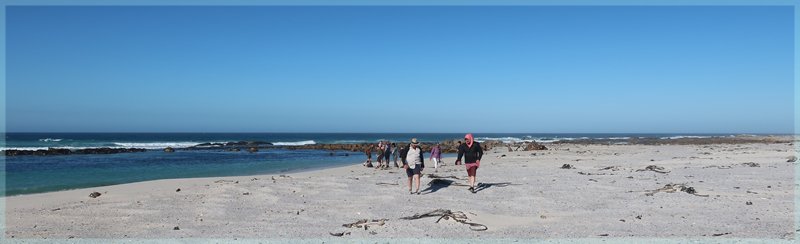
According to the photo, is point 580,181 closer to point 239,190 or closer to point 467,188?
point 467,188

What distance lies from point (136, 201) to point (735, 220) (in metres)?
11.7

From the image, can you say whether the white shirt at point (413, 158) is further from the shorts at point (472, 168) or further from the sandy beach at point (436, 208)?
the shorts at point (472, 168)

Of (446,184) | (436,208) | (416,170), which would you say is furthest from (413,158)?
(436,208)

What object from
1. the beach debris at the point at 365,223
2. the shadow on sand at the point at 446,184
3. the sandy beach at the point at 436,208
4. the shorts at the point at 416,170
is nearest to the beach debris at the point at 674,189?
the sandy beach at the point at 436,208

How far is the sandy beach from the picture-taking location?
826cm

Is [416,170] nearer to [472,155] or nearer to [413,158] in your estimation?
[413,158]

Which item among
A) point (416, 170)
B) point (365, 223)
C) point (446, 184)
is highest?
point (416, 170)

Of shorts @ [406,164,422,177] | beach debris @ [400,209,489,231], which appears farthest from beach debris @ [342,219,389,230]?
shorts @ [406,164,422,177]

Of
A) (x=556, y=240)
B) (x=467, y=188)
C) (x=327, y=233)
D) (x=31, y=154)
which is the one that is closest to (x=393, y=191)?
(x=467, y=188)

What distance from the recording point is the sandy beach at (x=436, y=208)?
8.26 m

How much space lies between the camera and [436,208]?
34.8 ft

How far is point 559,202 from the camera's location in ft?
36.4

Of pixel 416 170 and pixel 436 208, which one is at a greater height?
pixel 416 170

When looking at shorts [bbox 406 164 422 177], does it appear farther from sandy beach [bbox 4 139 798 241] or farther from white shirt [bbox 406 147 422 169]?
sandy beach [bbox 4 139 798 241]
